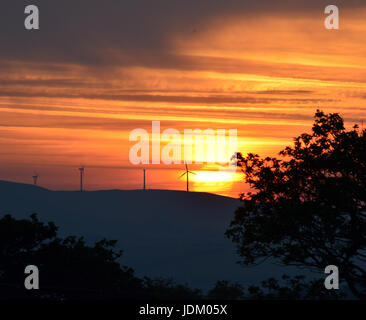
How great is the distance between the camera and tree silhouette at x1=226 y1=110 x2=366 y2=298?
34647mm

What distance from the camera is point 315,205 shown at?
114 feet

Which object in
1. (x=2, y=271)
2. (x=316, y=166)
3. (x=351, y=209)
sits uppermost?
(x=316, y=166)

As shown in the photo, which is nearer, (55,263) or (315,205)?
(315,205)

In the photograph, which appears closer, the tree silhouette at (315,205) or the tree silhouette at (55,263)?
the tree silhouette at (315,205)

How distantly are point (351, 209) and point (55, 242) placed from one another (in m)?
30.7

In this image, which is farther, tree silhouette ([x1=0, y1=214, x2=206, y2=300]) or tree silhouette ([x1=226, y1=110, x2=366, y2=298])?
tree silhouette ([x1=0, y1=214, x2=206, y2=300])

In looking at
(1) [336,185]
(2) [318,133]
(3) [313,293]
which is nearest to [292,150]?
(2) [318,133]

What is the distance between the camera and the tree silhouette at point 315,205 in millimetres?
34647
